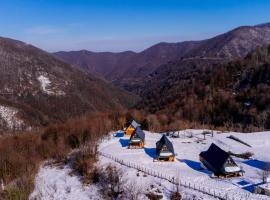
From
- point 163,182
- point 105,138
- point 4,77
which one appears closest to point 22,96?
point 4,77

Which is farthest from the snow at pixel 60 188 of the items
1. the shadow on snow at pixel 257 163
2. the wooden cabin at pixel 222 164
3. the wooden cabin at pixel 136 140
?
the shadow on snow at pixel 257 163

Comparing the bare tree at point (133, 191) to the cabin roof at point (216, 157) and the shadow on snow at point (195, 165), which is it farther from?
the cabin roof at point (216, 157)

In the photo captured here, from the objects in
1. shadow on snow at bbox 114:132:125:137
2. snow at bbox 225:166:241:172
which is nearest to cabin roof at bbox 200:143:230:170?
snow at bbox 225:166:241:172

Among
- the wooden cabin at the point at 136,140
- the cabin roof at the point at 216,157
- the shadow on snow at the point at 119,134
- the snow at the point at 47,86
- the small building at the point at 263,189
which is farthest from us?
the snow at the point at 47,86

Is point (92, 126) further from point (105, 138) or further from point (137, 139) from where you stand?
point (137, 139)

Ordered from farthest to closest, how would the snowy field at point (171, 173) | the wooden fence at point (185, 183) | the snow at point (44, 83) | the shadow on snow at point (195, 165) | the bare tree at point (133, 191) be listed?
the snow at point (44, 83)
the shadow on snow at point (195, 165)
the snowy field at point (171, 173)
the bare tree at point (133, 191)
the wooden fence at point (185, 183)

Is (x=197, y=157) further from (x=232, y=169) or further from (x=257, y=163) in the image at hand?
(x=232, y=169)

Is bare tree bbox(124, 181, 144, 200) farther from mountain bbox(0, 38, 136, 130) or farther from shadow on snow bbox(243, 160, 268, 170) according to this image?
mountain bbox(0, 38, 136, 130)

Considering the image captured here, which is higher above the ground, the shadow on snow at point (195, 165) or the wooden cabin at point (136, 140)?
the wooden cabin at point (136, 140)
